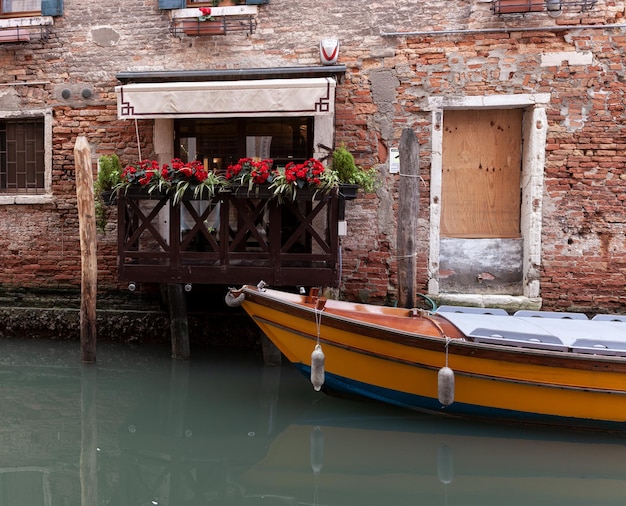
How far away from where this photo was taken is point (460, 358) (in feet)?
14.2

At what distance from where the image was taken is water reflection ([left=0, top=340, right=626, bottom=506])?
353 centimetres

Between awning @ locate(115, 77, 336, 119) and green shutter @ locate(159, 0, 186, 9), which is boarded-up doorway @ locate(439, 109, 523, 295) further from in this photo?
green shutter @ locate(159, 0, 186, 9)

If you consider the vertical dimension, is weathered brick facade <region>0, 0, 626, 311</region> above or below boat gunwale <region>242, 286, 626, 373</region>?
above

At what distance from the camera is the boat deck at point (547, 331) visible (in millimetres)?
4258

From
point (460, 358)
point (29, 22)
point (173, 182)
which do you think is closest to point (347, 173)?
point (173, 182)

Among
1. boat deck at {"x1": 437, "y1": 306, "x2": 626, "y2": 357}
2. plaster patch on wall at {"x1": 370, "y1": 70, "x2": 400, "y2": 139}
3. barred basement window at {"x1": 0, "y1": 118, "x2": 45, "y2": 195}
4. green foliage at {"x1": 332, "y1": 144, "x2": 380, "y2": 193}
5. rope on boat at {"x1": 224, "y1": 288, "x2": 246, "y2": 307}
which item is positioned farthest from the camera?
barred basement window at {"x1": 0, "y1": 118, "x2": 45, "y2": 195}

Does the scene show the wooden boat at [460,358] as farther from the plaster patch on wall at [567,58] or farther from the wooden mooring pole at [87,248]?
the plaster patch on wall at [567,58]

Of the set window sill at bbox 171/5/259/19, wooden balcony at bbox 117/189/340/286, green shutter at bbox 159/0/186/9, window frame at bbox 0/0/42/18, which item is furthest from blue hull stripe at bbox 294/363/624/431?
window frame at bbox 0/0/42/18

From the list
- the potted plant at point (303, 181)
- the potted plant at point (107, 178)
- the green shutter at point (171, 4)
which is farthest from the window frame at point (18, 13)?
the potted plant at point (303, 181)

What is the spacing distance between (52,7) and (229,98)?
2.50 metres

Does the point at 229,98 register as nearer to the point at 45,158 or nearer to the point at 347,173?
the point at 347,173

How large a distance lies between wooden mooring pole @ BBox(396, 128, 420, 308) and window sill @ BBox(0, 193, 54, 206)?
3861mm

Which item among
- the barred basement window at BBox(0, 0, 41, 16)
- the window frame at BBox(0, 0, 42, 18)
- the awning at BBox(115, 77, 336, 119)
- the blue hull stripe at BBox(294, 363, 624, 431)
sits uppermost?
the barred basement window at BBox(0, 0, 41, 16)

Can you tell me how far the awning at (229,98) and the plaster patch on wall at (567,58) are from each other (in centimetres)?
212
